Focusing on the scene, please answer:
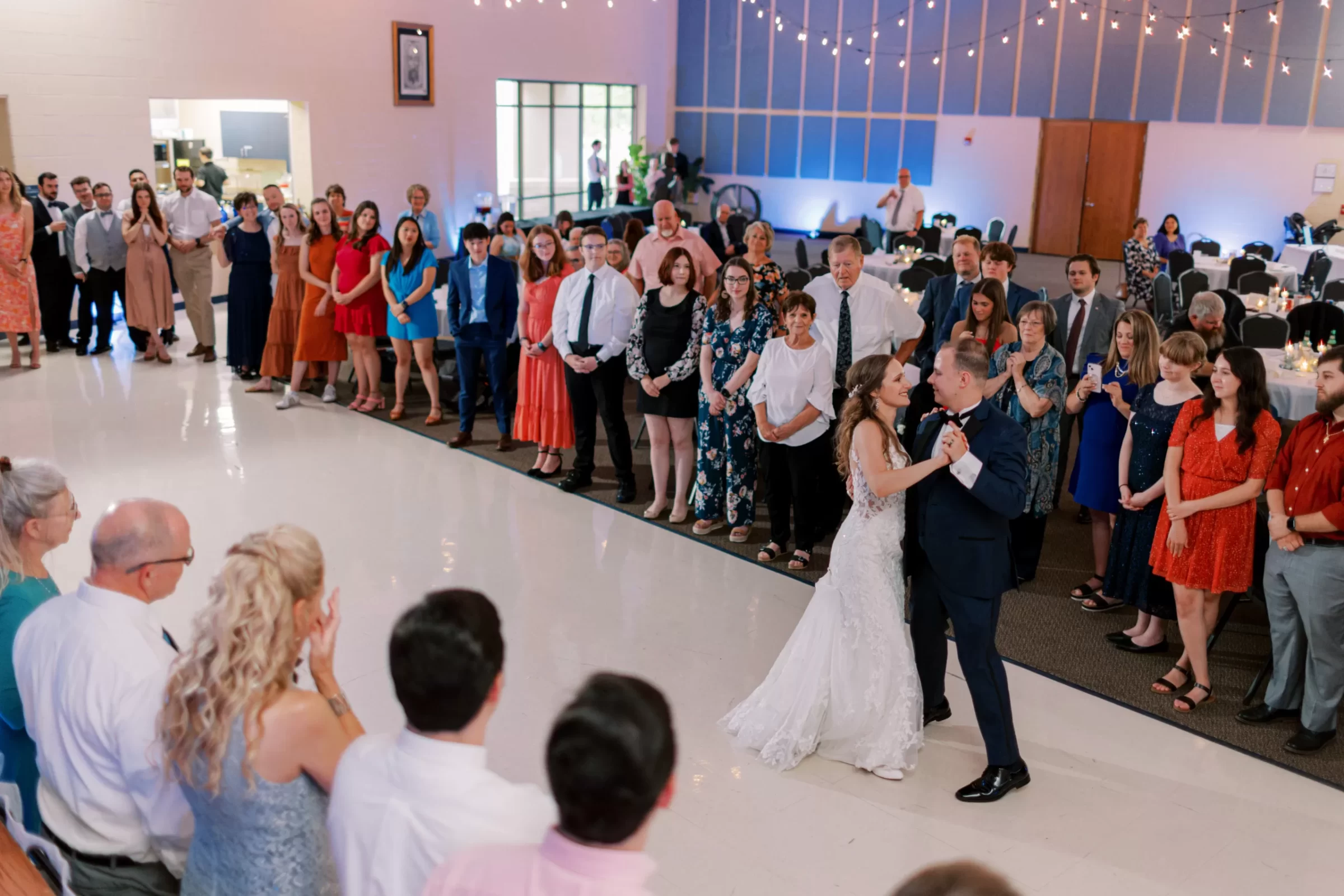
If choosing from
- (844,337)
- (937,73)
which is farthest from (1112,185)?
(844,337)

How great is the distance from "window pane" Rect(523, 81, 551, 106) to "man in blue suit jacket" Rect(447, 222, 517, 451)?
1037 cm

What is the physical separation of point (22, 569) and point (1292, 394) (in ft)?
20.8

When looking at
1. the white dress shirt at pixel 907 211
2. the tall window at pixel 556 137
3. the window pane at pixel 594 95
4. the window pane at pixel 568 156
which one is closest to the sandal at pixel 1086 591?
the white dress shirt at pixel 907 211

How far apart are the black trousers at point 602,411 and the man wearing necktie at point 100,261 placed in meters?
5.02

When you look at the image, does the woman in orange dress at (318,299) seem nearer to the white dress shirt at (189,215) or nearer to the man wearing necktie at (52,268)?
the white dress shirt at (189,215)

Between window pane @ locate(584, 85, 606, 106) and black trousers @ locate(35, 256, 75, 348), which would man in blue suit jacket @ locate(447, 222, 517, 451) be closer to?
black trousers @ locate(35, 256, 75, 348)

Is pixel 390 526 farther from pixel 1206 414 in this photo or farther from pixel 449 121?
pixel 449 121

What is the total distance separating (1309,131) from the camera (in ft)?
52.5

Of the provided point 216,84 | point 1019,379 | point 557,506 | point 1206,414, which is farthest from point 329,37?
point 1206,414

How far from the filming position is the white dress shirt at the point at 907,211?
1525 centimetres

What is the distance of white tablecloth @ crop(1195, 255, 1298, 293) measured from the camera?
35.6 ft

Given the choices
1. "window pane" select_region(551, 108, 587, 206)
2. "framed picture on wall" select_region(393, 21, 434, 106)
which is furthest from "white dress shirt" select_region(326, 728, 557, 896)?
"window pane" select_region(551, 108, 587, 206)

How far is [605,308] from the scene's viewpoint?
669 centimetres

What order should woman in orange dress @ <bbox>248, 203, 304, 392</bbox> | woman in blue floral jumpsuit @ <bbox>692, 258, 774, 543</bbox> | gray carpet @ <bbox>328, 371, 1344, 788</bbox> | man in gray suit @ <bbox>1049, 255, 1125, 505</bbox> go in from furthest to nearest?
1. woman in orange dress @ <bbox>248, 203, 304, 392</bbox>
2. man in gray suit @ <bbox>1049, 255, 1125, 505</bbox>
3. woman in blue floral jumpsuit @ <bbox>692, 258, 774, 543</bbox>
4. gray carpet @ <bbox>328, 371, 1344, 788</bbox>
